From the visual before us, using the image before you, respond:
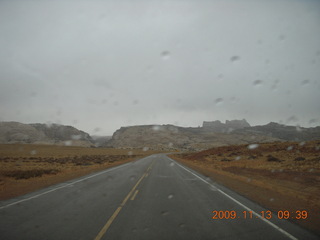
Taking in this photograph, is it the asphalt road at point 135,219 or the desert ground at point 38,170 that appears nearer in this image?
the asphalt road at point 135,219

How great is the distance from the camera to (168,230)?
5344mm

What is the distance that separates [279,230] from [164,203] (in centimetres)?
381

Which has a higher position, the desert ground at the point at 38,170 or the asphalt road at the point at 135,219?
the asphalt road at the point at 135,219
